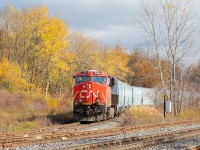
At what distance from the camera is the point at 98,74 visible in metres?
22.7

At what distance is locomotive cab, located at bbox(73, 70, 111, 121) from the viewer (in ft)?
71.8

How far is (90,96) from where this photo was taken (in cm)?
2220

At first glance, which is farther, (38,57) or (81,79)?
(38,57)

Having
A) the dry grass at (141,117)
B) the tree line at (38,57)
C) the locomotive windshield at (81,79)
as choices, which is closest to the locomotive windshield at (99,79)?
the locomotive windshield at (81,79)

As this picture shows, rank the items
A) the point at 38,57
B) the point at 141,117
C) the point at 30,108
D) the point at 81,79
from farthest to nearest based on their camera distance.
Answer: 1. the point at 38,57
2. the point at 30,108
3. the point at 141,117
4. the point at 81,79

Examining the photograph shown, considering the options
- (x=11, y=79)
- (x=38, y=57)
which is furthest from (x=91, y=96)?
(x=38, y=57)

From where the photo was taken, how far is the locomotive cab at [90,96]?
2188 cm

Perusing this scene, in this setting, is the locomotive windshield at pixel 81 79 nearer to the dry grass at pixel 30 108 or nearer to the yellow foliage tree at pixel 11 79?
the dry grass at pixel 30 108

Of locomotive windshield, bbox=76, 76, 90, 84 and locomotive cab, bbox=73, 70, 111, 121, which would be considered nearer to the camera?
locomotive cab, bbox=73, 70, 111, 121

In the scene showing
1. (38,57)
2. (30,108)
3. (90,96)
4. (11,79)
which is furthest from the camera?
(38,57)

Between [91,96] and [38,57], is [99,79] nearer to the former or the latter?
[91,96]

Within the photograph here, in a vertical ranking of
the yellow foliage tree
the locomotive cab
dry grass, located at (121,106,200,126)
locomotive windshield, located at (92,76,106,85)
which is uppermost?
the yellow foliage tree

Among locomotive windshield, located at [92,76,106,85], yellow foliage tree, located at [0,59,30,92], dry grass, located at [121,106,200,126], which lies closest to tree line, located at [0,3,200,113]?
yellow foliage tree, located at [0,59,30,92]

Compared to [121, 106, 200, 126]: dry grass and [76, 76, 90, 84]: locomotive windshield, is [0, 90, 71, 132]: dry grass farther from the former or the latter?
[121, 106, 200, 126]: dry grass
